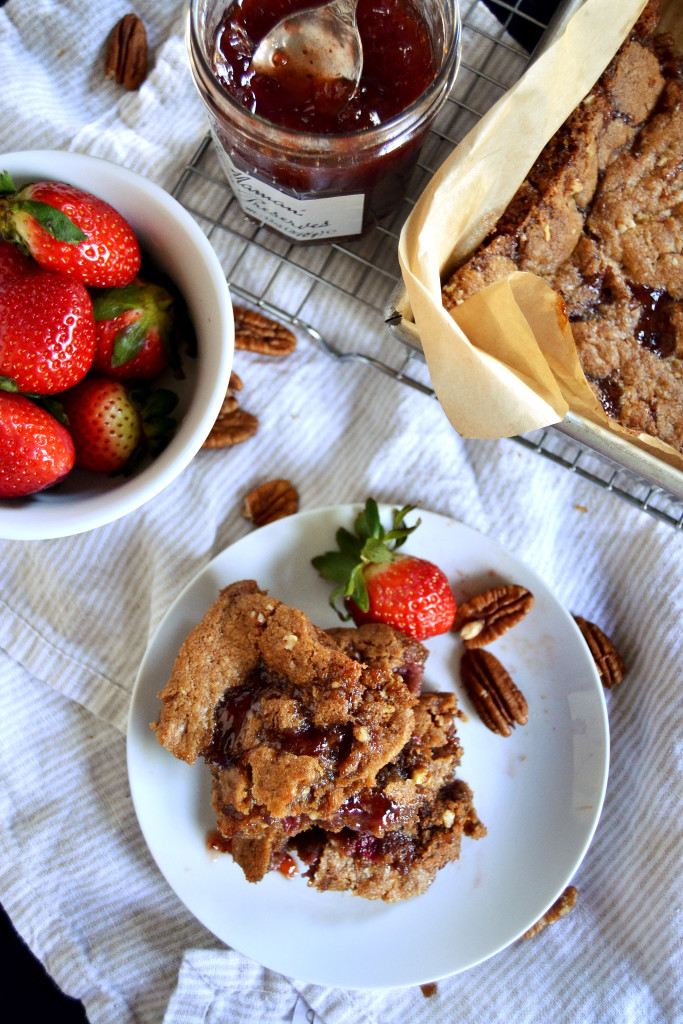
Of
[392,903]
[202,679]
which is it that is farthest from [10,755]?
[392,903]

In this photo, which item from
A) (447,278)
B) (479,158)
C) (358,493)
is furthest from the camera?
(358,493)

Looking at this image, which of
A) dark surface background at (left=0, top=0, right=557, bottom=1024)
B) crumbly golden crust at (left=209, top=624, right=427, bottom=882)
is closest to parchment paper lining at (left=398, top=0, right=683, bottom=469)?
crumbly golden crust at (left=209, top=624, right=427, bottom=882)

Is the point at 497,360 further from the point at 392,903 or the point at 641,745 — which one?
the point at 392,903

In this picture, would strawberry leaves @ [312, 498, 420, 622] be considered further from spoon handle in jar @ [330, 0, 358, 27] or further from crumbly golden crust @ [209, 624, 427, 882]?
spoon handle in jar @ [330, 0, 358, 27]

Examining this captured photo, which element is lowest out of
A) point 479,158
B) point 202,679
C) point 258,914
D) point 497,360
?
point 258,914

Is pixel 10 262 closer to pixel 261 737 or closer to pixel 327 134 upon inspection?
pixel 327 134

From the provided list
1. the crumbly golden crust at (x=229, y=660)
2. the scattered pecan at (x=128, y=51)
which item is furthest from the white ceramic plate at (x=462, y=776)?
the scattered pecan at (x=128, y=51)

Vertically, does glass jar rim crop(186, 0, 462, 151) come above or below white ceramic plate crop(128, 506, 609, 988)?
above
